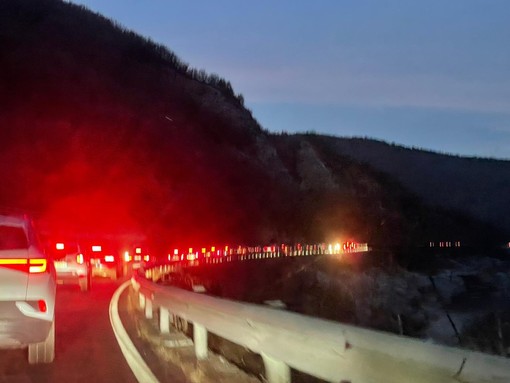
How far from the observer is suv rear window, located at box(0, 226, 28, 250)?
9836mm

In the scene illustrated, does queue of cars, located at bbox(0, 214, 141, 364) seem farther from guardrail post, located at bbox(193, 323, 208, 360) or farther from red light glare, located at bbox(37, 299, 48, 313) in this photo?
guardrail post, located at bbox(193, 323, 208, 360)

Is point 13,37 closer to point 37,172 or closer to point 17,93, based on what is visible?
point 17,93

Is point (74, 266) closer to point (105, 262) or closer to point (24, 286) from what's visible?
point (105, 262)

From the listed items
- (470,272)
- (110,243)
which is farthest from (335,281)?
(110,243)

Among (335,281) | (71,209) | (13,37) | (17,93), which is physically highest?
(13,37)

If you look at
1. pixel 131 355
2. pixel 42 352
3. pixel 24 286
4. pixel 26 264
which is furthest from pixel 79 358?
pixel 26 264

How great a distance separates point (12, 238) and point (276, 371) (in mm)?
4327

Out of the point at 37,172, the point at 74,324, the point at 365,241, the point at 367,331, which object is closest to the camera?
the point at 367,331

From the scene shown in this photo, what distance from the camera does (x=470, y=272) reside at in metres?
31.3

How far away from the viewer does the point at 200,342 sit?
9.95 meters

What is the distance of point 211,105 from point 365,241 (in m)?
17.9

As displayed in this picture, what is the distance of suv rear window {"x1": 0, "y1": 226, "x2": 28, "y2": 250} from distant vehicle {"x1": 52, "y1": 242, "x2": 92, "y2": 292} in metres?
15.8

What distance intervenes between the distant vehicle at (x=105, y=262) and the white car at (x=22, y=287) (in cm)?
2386

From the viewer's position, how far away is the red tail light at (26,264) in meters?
9.62
